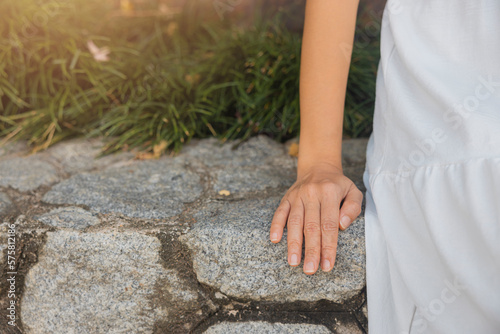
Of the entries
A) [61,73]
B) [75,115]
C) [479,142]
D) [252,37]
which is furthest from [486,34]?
[61,73]

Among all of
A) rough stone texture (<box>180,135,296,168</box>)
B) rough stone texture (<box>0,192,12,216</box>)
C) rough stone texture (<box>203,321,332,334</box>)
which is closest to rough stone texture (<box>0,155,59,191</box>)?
rough stone texture (<box>0,192,12,216</box>)

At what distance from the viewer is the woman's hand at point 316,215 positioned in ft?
3.29

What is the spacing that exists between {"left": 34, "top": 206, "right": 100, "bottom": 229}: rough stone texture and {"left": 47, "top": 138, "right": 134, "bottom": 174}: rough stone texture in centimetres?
40

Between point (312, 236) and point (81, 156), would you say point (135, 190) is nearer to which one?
point (81, 156)

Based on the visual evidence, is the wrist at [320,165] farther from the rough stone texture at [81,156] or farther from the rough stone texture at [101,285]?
the rough stone texture at [81,156]

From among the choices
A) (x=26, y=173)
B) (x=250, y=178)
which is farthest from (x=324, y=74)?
(x=26, y=173)

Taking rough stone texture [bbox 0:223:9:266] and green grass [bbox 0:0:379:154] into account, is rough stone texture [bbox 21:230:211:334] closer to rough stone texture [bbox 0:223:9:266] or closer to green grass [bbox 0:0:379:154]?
rough stone texture [bbox 0:223:9:266]

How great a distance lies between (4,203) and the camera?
134cm

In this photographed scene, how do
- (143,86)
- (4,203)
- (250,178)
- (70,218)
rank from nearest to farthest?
Answer: (70,218) < (4,203) < (250,178) < (143,86)

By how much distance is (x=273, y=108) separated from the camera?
6.24 feet

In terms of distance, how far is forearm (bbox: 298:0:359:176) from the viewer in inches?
44.6

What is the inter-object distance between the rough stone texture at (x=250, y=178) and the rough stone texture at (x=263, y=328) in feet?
1.44

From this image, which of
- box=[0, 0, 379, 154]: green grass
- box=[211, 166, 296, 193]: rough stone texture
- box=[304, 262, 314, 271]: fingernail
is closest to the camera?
box=[304, 262, 314, 271]: fingernail

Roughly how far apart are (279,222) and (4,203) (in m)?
0.92
